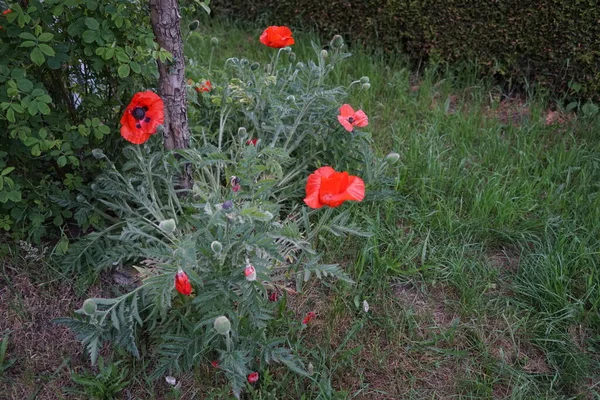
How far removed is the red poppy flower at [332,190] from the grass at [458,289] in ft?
1.49

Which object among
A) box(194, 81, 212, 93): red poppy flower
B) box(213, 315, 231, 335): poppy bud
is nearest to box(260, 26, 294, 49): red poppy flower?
box(194, 81, 212, 93): red poppy flower

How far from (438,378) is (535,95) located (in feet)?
7.50

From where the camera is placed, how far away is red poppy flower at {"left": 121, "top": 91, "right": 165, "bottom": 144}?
2.08 metres

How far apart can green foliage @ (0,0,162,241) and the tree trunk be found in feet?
0.22

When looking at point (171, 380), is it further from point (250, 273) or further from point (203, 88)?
point (203, 88)

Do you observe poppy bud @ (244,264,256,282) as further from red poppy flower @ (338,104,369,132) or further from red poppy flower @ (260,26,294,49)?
red poppy flower @ (260,26,294,49)

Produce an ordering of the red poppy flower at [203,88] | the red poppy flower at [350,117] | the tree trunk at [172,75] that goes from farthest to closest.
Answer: the red poppy flower at [203,88] < the red poppy flower at [350,117] < the tree trunk at [172,75]

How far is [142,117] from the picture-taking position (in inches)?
82.8

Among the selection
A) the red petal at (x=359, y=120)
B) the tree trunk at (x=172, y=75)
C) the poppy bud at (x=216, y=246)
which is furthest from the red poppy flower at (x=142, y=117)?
the red petal at (x=359, y=120)

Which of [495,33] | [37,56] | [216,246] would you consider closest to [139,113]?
[37,56]

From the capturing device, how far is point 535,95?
12.0 feet

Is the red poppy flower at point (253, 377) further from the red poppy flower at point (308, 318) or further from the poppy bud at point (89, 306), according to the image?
the poppy bud at point (89, 306)

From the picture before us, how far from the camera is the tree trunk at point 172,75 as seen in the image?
2137mm

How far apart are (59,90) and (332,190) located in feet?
3.86
